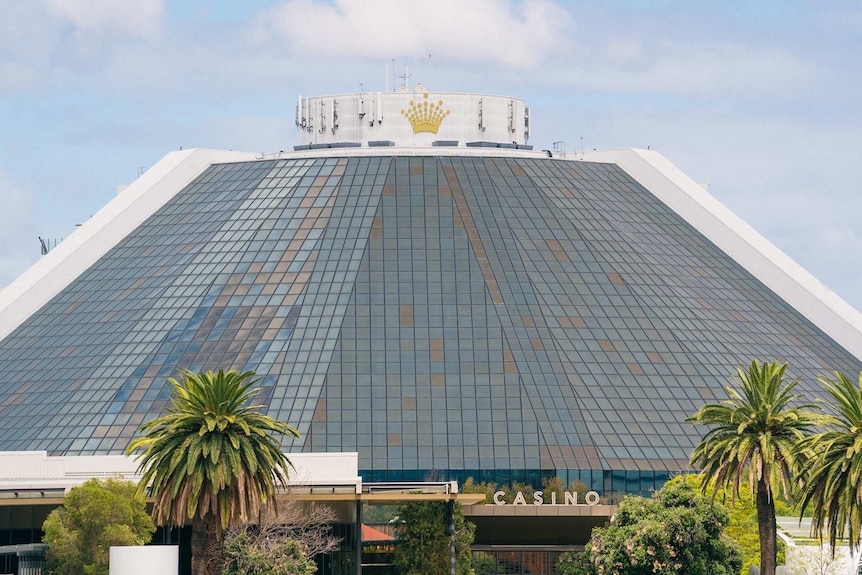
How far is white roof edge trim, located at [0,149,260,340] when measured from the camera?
120875mm

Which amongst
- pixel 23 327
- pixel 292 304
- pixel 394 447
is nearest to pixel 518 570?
pixel 394 447

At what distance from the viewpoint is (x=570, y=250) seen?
118438mm

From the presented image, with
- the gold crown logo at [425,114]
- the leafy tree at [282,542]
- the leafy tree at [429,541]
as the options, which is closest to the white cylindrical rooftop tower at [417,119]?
the gold crown logo at [425,114]

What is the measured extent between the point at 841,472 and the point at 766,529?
8999 mm

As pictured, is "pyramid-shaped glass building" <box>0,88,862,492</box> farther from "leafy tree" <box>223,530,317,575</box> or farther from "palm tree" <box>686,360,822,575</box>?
"palm tree" <box>686,360,822,575</box>

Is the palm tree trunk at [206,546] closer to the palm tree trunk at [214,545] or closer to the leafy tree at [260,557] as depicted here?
the palm tree trunk at [214,545]

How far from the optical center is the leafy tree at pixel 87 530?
8169 centimetres

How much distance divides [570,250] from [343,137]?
2251cm

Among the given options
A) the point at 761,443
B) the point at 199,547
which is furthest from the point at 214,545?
the point at 761,443

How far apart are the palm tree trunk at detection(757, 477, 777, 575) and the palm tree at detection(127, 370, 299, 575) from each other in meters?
21.8

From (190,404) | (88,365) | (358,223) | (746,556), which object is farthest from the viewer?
(358,223)

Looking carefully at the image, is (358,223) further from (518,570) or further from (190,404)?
(190,404)

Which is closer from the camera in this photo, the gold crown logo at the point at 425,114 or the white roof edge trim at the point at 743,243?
the white roof edge trim at the point at 743,243

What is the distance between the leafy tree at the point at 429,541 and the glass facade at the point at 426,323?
657 cm
